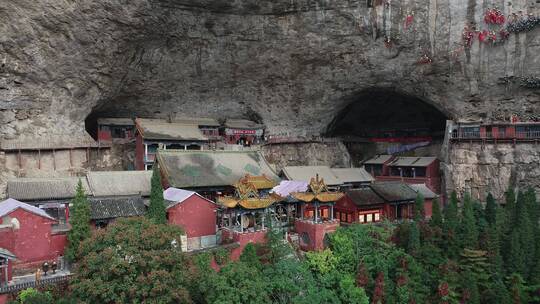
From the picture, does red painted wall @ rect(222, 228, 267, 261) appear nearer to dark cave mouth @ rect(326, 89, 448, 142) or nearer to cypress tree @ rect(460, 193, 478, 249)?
cypress tree @ rect(460, 193, 478, 249)

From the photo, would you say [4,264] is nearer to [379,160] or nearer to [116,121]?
[116,121]

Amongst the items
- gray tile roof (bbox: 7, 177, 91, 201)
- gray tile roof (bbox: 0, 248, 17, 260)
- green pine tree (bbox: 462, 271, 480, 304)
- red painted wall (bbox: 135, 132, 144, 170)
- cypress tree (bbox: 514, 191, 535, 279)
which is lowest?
green pine tree (bbox: 462, 271, 480, 304)

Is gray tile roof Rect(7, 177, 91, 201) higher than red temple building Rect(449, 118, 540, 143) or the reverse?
the reverse

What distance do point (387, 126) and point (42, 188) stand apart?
132 ft

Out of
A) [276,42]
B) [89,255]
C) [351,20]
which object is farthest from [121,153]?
[351,20]

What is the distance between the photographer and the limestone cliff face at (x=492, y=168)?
118ft

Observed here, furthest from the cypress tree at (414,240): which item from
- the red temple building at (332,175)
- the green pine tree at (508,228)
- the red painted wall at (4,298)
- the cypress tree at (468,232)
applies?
the red painted wall at (4,298)

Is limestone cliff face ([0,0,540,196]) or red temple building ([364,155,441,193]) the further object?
red temple building ([364,155,441,193])

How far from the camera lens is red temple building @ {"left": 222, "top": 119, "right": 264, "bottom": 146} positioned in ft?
148

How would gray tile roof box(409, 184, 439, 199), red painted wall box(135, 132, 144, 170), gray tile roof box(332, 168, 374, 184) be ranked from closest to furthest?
gray tile roof box(409, 184, 439, 199)
red painted wall box(135, 132, 144, 170)
gray tile roof box(332, 168, 374, 184)

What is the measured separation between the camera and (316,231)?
27.2 metres

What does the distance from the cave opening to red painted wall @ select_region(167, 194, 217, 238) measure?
24.5 metres

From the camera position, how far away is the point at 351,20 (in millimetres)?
38062

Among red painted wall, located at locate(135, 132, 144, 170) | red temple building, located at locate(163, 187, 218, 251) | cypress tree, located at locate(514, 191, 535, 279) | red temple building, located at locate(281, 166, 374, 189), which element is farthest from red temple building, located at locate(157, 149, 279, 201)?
cypress tree, located at locate(514, 191, 535, 279)
